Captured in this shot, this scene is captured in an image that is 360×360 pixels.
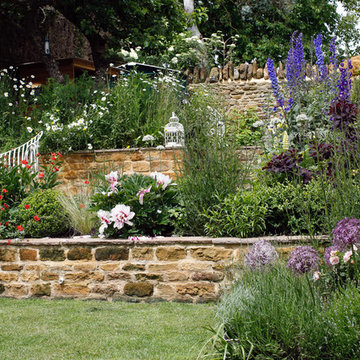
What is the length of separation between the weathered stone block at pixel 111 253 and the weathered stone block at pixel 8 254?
0.97 metres

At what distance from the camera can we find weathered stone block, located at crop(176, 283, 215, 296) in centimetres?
488

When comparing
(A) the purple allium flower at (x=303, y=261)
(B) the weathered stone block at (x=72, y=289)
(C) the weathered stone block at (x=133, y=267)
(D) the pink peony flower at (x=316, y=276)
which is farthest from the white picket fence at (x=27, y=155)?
(D) the pink peony flower at (x=316, y=276)

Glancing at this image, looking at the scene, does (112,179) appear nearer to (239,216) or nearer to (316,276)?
(239,216)

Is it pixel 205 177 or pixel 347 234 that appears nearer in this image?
pixel 347 234

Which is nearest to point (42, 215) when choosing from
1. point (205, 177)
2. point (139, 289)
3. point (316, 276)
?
point (139, 289)

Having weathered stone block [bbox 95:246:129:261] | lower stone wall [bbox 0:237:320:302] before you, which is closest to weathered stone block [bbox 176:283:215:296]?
lower stone wall [bbox 0:237:320:302]

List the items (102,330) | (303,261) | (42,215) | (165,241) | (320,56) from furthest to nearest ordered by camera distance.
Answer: (320,56) → (42,215) → (165,241) → (102,330) → (303,261)

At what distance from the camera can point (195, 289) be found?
4926mm

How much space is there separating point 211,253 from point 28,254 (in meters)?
1.96

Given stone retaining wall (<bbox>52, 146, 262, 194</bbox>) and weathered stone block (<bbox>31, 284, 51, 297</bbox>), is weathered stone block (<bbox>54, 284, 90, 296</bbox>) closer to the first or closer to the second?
weathered stone block (<bbox>31, 284, 51, 297</bbox>)

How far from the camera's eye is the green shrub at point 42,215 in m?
5.68

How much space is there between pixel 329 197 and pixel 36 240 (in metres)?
3.03

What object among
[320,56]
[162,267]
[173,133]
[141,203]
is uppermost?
[320,56]

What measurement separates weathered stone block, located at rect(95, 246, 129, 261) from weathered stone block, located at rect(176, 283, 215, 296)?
62 cm
